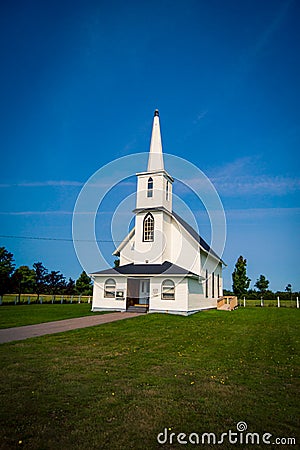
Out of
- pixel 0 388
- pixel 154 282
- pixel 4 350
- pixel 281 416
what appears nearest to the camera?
pixel 281 416

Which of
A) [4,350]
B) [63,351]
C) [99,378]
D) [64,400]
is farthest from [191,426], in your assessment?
[4,350]

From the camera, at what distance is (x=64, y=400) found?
5.53 metres

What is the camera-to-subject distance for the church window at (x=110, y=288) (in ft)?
76.6

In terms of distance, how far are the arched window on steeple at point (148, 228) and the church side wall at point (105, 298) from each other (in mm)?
3708

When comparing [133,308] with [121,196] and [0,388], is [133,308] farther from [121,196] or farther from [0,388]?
[0,388]

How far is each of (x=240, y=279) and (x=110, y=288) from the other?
25.2 meters

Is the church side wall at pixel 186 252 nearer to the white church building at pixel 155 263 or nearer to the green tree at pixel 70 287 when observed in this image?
the white church building at pixel 155 263

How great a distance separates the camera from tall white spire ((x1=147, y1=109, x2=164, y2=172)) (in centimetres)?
2627

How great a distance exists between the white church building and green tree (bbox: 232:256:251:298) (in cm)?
1709

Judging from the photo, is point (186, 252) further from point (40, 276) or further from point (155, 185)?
point (40, 276)

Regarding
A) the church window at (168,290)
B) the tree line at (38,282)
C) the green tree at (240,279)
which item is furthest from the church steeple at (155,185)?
the green tree at (240,279)

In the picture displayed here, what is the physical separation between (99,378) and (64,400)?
148 cm

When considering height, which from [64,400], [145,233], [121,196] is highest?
[121,196]

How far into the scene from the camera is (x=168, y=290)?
72.4 ft
